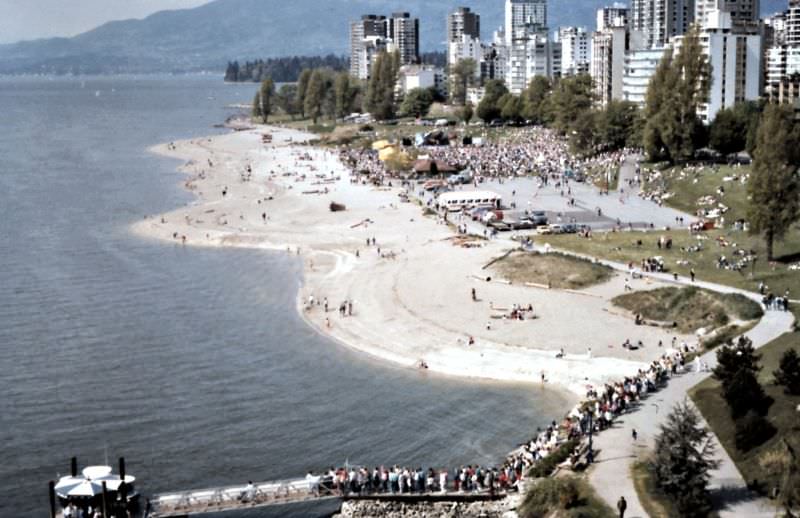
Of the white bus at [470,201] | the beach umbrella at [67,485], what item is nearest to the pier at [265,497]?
the beach umbrella at [67,485]

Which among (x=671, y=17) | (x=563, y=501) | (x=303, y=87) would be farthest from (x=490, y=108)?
(x=563, y=501)

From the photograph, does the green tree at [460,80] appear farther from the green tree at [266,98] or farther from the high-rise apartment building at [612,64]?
the high-rise apartment building at [612,64]

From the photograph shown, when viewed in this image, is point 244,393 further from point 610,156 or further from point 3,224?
point 610,156

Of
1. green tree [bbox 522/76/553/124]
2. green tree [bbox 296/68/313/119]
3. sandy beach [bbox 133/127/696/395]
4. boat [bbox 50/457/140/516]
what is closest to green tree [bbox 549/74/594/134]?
green tree [bbox 522/76/553/124]

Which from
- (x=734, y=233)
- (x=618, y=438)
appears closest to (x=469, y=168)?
(x=734, y=233)

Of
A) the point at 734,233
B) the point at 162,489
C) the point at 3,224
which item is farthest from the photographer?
the point at 3,224

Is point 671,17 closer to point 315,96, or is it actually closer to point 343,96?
point 343,96
